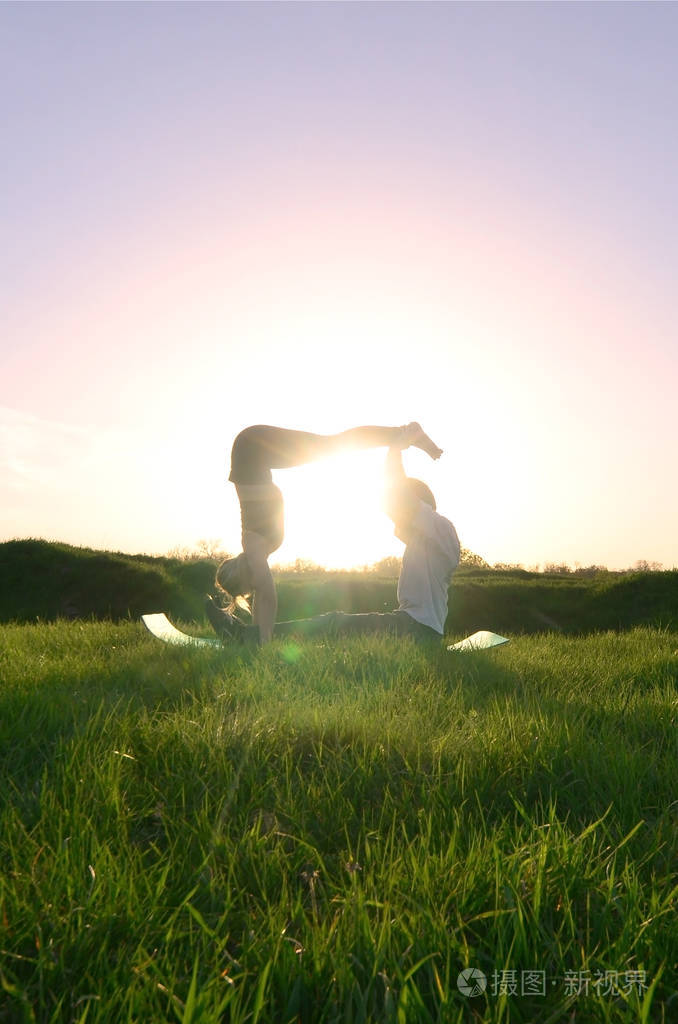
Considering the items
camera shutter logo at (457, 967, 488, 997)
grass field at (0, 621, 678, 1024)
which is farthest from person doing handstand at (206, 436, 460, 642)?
camera shutter logo at (457, 967, 488, 997)

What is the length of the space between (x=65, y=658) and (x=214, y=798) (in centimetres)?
250

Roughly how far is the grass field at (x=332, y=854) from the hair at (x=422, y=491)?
295cm

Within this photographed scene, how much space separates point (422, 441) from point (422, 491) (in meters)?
0.72

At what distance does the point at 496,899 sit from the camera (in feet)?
5.25

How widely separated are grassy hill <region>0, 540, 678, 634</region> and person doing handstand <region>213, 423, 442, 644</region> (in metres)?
4.10

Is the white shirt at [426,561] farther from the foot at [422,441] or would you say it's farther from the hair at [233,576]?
the hair at [233,576]

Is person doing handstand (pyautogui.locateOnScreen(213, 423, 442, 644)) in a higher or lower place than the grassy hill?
higher

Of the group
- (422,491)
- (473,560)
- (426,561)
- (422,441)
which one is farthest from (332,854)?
(473,560)

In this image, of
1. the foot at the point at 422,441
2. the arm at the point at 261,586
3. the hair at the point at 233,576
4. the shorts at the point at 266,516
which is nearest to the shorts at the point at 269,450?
the shorts at the point at 266,516

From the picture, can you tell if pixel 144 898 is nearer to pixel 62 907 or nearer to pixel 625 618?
pixel 62 907

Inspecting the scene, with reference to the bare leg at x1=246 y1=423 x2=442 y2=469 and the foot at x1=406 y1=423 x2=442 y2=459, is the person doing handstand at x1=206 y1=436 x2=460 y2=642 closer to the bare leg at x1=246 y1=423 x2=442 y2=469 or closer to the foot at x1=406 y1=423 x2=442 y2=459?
the foot at x1=406 y1=423 x2=442 y2=459

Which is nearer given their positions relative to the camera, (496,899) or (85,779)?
(496,899)

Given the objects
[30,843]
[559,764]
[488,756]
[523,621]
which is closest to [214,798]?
[30,843]

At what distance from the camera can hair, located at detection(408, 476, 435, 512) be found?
20.8ft
